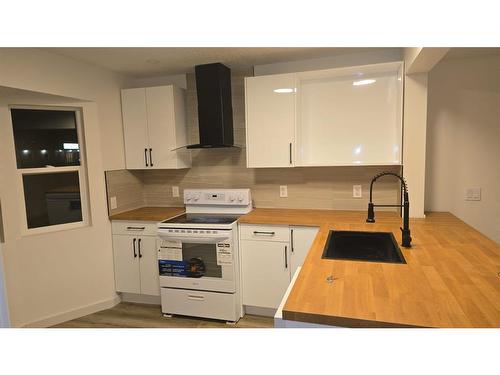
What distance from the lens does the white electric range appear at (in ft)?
8.53

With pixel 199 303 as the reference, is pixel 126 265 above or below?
above

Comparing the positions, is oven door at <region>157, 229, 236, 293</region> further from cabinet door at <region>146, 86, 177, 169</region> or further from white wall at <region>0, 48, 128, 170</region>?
white wall at <region>0, 48, 128, 170</region>

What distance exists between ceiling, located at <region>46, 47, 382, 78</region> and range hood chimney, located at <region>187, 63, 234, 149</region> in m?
0.11

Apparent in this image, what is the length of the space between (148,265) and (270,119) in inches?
73.6

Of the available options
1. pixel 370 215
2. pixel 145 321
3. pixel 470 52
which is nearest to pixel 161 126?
pixel 145 321

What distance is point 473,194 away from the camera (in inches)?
102

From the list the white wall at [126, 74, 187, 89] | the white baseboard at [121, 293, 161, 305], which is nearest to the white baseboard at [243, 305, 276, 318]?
the white baseboard at [121, 293, 161, 305]

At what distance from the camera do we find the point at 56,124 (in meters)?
2.72

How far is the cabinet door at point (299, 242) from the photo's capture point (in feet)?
8.17

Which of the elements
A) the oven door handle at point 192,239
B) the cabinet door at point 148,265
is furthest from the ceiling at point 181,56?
the cabinet door at point 148,265

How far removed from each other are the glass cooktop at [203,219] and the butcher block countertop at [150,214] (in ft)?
0.35

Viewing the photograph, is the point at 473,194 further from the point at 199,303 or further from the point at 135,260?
the point at 135,260

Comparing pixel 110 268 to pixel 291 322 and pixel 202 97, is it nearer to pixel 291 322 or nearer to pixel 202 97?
pixel 202 97

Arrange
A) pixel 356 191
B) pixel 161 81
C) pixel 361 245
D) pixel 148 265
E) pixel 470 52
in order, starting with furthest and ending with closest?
pixel 161 81, pixel 148 265, pixel 356 191, pixel 470 52, pixel 361 245
